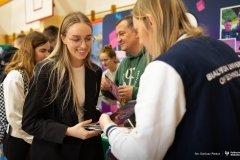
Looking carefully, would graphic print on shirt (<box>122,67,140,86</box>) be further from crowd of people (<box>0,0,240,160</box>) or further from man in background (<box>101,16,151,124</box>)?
crowd of people (<box>0,0,240,160</box>)

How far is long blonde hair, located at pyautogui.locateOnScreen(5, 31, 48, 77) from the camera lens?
6.06ft

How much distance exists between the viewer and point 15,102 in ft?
5.70

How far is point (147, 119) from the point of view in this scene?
72cm

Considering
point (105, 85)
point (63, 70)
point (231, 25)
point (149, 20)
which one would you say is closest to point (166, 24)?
point (149, 20)

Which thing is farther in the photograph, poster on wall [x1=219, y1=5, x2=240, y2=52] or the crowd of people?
poster on wall [x1=219, y1=5, x2=240, y2=52]

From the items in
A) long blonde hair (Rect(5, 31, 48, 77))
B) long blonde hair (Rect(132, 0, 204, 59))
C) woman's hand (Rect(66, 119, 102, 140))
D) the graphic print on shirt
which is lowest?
woman's hand (Rect(66, 119, 102, 140))

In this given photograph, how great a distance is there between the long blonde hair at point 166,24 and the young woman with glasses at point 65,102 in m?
0.60

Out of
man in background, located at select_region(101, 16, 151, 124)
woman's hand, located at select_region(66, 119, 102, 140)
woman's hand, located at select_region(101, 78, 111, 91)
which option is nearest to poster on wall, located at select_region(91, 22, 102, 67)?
man in background, located at select_region(101, 16, 151, 124)

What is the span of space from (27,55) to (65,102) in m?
0.81

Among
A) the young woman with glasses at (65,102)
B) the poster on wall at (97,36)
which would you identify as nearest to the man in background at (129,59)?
the young woman with glasses at (65,102)

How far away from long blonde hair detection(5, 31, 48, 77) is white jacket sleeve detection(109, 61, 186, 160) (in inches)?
52.8

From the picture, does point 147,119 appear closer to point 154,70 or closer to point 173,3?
point 154,70

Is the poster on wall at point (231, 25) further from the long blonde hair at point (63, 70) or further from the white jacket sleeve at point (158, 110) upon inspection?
the white jacket sleeve at point (158, 110)

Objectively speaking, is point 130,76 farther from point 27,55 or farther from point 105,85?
point 27,55
